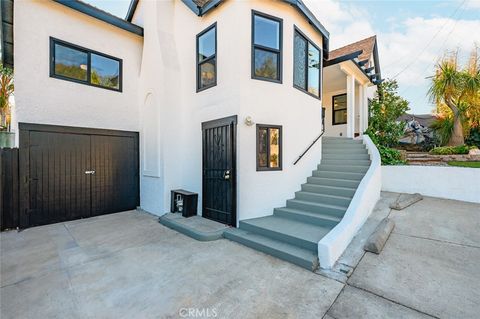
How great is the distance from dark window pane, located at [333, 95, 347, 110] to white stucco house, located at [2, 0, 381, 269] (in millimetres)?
4348

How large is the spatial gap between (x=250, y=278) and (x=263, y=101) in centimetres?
397

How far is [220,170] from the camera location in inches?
220

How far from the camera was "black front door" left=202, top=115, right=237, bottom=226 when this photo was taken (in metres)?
5.25

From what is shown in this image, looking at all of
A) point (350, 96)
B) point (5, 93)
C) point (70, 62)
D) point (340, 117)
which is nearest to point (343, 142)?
point (350, 96)

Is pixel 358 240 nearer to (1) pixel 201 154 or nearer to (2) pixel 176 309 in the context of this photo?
(2) pixel 176 309

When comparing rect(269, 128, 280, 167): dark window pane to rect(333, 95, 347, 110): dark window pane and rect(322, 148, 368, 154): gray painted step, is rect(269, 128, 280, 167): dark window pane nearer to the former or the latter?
rect(322, 148, 368, 154): gray painted step

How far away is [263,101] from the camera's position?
5477 millimetres

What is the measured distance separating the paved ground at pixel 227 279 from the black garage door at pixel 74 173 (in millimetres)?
1204

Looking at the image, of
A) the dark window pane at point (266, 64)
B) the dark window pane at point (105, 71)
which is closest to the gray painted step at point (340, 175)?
the dark window pane at point (266, 64)

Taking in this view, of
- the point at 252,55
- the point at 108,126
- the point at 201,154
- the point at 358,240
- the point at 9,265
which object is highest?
the point at 252,55

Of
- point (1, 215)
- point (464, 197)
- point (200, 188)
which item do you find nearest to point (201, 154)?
point (200, 188)

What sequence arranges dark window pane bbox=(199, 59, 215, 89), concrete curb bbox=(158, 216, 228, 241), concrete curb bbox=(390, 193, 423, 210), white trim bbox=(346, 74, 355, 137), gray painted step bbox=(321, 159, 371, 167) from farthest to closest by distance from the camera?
white trim bbox=(346, 74, 355, 137) → gray painted step bbox=(321, 159, 371, 167) → dark window pane bbox=(199, 59, 215, 89) → concrete curb bbox=(390, 193, 423, 210) → concrete curb bbox=(158, 216, 228, 241)

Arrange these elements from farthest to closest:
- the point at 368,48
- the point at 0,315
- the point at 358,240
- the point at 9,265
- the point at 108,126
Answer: the point at 368,48 → the point at 108,126 → the point at 358,240 → the point at 9,265 → the point at 0,315

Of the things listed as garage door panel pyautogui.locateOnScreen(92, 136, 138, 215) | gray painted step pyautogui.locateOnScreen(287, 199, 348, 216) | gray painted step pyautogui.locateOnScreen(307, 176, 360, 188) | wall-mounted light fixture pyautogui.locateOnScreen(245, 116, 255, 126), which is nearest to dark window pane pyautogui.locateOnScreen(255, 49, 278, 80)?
wall-mounted light fixture pyautogui.locateOnScreen(245, 116, 255, 126)
